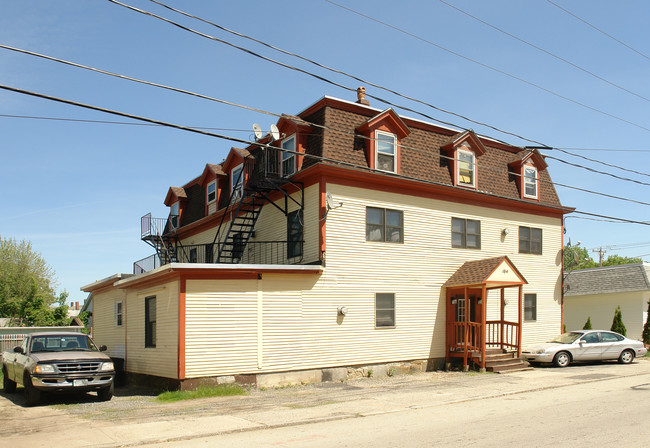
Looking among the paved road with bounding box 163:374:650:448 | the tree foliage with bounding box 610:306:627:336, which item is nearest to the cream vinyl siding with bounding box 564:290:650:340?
the tree foliage with bounding box 610:306:627:336

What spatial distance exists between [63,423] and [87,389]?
265 cm

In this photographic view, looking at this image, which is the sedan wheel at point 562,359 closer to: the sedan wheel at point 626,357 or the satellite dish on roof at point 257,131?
Answer: the sedan wheel at point 626,357

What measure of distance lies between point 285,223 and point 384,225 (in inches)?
135

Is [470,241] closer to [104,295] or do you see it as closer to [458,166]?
[458,166]

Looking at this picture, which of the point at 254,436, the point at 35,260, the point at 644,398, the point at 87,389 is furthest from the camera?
the point at 35,260

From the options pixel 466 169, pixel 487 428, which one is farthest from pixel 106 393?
pixel 466 169

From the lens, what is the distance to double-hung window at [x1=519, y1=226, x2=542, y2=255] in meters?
24.5

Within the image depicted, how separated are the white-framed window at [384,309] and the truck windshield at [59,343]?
28.9 feet

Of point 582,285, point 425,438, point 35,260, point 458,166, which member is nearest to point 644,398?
point 425,438

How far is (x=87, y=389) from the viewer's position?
573 inches

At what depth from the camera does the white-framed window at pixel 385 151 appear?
20.4 m

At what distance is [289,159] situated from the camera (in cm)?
2108

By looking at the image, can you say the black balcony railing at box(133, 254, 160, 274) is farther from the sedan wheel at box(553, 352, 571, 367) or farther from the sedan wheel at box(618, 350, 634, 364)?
the sedan wheel at box(618, 350, 634, 364)

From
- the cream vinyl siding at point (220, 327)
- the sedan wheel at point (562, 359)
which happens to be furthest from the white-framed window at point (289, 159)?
the sedan wheel at point (562, 359)
